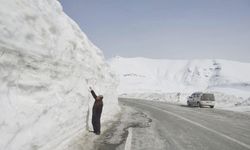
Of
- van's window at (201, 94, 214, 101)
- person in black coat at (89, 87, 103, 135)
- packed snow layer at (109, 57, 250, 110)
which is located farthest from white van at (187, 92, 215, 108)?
packed snow layer at (109, 57, 250, 110)

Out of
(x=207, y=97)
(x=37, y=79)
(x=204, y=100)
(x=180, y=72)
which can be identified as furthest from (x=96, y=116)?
(x=180, y=72)

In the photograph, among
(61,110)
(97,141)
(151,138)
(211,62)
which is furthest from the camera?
(211,62)

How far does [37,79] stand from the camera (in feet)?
23.1

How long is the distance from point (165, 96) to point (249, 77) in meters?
128

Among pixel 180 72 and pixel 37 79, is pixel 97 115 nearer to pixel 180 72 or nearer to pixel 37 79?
pixel 37 79

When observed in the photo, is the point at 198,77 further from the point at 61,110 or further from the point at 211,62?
the point at 61,110

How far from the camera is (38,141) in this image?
6.53 m

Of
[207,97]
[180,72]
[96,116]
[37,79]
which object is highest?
[180,72]

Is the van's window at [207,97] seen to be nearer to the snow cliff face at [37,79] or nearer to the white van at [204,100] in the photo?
the white van at [204,100]

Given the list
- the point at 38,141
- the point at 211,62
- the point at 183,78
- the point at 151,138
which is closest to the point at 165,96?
the point at 151,138

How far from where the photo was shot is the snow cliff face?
5.86 metres

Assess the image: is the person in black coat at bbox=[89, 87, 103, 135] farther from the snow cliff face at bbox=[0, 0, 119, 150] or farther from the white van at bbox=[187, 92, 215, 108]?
Result: the white van at bbox=[187, 92, 215, 108]

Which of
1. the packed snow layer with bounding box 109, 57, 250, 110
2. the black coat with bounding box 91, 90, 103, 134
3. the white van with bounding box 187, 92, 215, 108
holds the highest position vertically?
the packed snow layer with bounding box 109, 57, 250, 110

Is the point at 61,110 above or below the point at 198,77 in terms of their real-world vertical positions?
below
